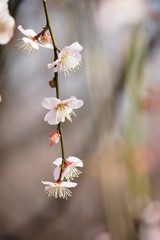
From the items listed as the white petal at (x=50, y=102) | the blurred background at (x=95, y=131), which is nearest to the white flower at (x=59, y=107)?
the white petal at (x=50, y=102)

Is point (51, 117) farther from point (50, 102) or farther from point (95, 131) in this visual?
point (95, 131)

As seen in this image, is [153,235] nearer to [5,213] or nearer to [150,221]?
[150,221]

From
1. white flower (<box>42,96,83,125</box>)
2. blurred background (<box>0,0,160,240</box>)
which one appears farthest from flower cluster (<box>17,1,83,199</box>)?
blurred background (<box>0,0,160,240</box>)

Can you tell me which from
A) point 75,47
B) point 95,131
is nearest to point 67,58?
point 75,47

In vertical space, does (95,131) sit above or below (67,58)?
above

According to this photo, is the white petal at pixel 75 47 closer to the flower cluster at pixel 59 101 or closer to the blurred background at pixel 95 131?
the flower cluster at pixel 59 101

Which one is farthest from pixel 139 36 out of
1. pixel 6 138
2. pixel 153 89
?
pixel 6 138

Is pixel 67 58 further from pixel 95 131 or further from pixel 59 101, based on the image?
pixel 95 131

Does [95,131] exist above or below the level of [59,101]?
above

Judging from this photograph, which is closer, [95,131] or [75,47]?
[75,47]
